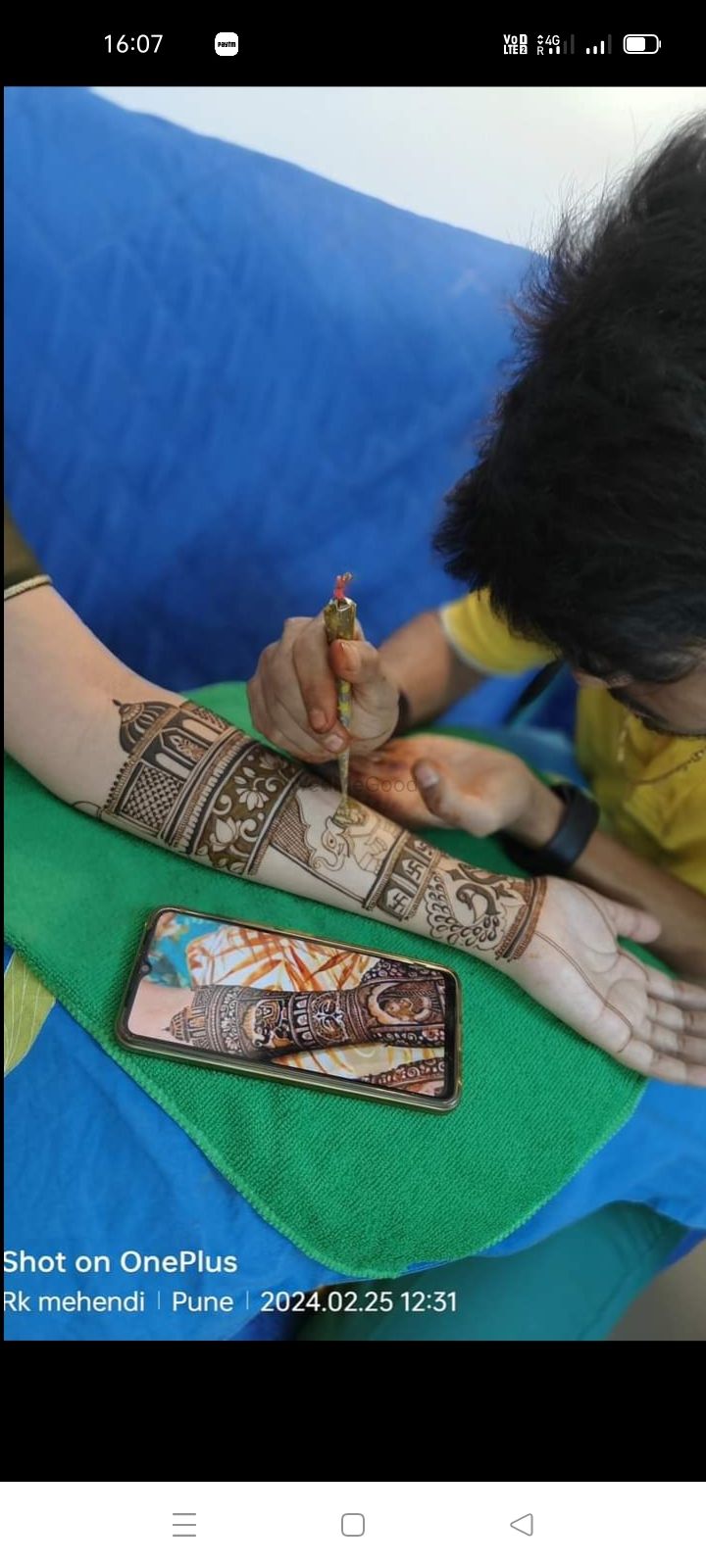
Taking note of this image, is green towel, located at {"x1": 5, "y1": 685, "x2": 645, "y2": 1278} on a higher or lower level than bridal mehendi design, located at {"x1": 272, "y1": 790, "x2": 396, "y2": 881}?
lower

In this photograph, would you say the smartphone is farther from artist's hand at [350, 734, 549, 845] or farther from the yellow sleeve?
the yellow sleeve

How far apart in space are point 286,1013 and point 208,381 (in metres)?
0.44

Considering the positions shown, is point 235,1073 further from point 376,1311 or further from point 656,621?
point 656,621

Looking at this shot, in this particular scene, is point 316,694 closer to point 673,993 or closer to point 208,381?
point 208,381

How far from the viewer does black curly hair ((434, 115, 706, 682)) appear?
472mm

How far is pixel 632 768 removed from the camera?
94 centimetres

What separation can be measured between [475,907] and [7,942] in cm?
37

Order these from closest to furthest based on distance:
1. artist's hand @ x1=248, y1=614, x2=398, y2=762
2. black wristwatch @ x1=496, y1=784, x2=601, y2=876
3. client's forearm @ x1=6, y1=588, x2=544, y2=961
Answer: artist's hand @ x1=248, y1=614, x2=398, y2=762 < client's forearm @ x1=6, y1=588, x2=544, y2=961 < black wristwatch @ x1=496, y1=784, x2=601, y2=876

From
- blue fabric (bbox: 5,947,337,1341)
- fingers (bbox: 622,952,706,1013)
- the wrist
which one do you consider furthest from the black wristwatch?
blue fabric (bbox: 5,947,337,1341)

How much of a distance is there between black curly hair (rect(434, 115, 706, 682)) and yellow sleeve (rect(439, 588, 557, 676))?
0.62 feet

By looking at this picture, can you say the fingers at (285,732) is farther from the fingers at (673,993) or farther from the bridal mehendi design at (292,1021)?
the fingers at (673,993)

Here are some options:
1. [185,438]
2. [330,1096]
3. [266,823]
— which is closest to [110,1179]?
[330,1096]

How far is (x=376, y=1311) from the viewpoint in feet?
2.07
